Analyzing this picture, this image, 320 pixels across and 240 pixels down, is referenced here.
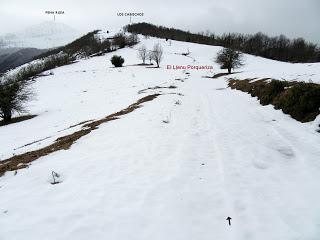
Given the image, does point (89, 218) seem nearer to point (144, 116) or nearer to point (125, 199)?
point (125, 199)

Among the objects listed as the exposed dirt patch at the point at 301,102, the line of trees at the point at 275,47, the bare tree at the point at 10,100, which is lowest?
the bare tree at the point at 10,100

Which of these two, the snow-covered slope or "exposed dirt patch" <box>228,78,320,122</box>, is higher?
"exposed dirt patch" <box>228,78,320,122</box>

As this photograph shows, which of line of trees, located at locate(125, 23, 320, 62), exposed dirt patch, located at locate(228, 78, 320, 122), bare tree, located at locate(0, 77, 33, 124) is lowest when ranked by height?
bare tree, located at locate(0, 77, 33, 124)

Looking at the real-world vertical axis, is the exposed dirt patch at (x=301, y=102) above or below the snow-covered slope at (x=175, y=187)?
above

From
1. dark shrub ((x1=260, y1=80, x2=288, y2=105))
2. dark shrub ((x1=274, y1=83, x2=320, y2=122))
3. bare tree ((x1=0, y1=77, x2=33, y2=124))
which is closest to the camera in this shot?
dark shrub ((x1=274, y1=83, x2=320, y2=122))

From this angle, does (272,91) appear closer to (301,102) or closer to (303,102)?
(301,102)

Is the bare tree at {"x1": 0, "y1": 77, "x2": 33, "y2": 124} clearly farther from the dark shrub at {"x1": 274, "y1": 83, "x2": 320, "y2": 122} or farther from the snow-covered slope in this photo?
the dark shrub at {"x1": 274, "y1": 83, "x2": 320, "y2": 122}

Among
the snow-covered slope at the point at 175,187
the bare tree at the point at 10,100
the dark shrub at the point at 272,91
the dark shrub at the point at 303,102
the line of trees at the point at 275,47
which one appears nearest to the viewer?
the snow-covered slope at the point at 175,187

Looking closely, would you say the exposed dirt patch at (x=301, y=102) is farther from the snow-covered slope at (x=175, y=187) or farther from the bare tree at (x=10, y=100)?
the bare tree at (x=10, y=100)

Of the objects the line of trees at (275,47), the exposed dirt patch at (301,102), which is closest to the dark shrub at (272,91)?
the exposed dirt patch at (301,102)

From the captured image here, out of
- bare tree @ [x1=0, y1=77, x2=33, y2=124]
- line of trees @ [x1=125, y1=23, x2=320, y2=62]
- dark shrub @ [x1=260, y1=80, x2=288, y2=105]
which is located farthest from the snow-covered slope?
line of trees @ [x1=125, y1=23, x2=320, y2=62]

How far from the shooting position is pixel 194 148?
10.9 m

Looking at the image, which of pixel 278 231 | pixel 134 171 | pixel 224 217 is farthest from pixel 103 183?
pixel 278 231

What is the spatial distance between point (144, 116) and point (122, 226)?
11770 millimetres
